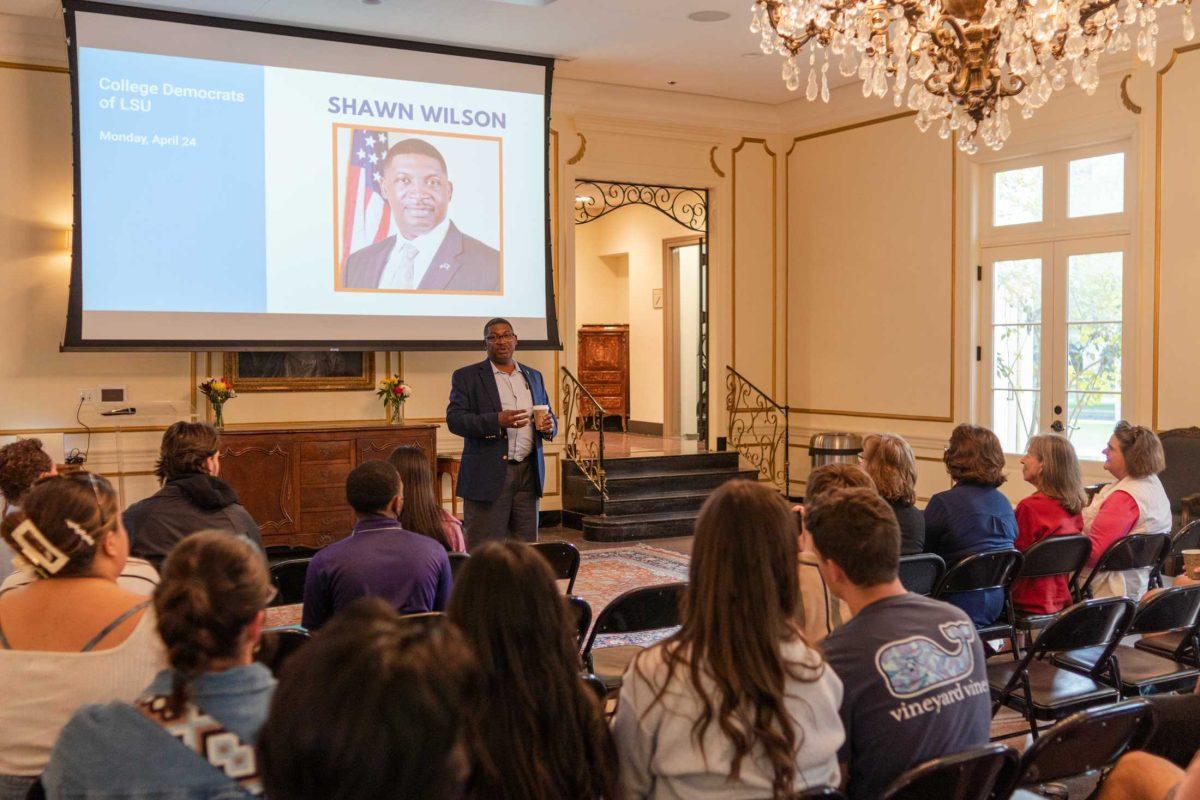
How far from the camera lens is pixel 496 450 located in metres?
5.24

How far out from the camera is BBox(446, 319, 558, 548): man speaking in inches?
206

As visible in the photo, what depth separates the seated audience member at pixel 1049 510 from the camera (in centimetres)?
407

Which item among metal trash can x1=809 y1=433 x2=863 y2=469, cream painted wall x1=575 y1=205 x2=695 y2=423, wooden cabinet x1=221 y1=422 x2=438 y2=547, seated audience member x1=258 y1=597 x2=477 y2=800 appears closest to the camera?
seated audience member x1=258 y1=597 x2=477 y2=800

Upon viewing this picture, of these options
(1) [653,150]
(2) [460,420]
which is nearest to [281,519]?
(2) [460,420]

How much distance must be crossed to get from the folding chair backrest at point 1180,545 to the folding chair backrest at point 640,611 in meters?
2.15

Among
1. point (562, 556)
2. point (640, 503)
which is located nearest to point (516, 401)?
point (562, 556)

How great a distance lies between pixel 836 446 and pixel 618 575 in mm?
2841

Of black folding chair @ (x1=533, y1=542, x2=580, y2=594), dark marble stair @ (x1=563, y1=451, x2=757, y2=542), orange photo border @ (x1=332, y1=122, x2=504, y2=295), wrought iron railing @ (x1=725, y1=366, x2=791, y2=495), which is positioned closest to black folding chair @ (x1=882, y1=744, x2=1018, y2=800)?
black folding chair @ (x1=533, y1=542, x2=580, y2=594)

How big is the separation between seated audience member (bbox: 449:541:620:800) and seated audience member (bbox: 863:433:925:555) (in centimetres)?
219

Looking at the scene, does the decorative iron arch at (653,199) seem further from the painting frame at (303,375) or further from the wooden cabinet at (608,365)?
the painting frame at (303,375)

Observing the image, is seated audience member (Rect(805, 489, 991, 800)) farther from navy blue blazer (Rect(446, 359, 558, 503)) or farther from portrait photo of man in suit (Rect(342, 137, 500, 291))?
portrait photo of man in suit (Rect(342, 137, 500, 291))

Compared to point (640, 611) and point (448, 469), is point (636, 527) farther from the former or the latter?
point (640, 611)

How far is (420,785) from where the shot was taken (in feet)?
3.05

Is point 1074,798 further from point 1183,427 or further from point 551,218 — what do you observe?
point 551,218
